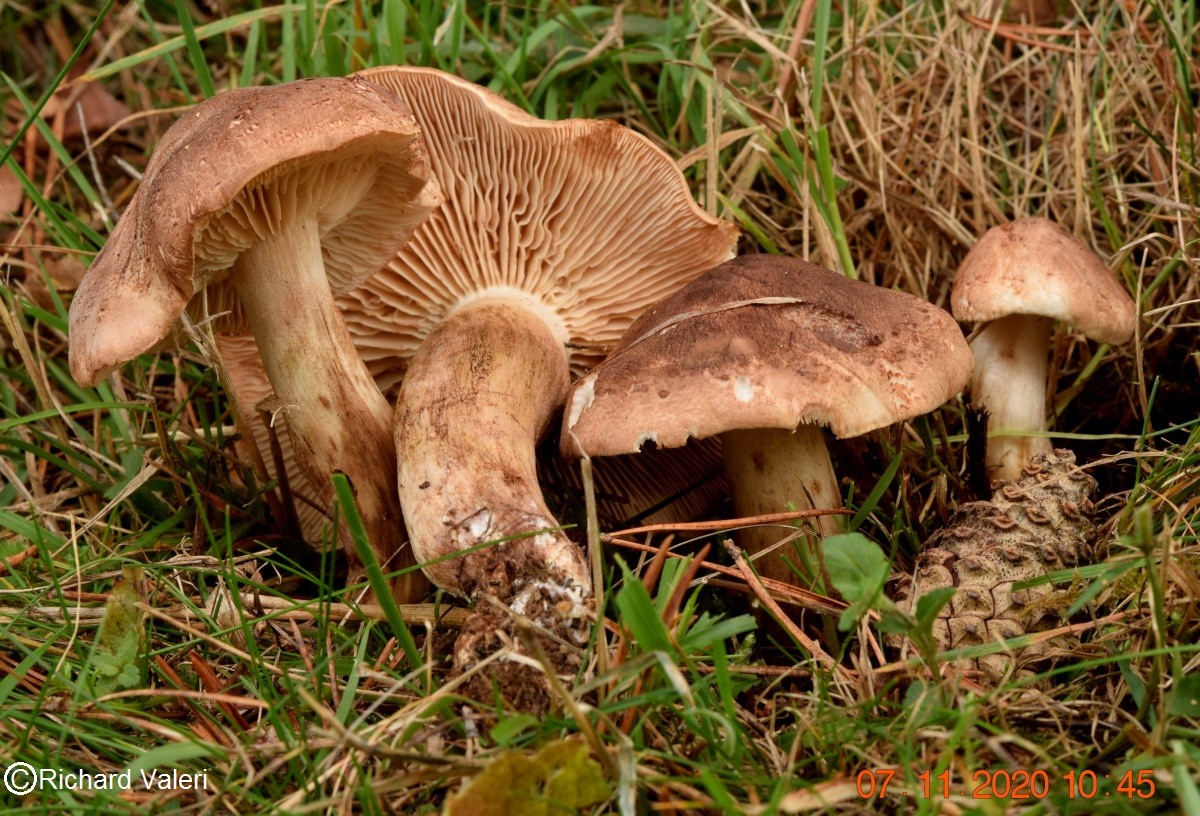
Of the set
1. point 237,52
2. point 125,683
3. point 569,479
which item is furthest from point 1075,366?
point 237,52

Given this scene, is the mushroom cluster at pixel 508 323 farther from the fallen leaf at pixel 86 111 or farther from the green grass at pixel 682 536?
the fallen leaf at pixel 86 111

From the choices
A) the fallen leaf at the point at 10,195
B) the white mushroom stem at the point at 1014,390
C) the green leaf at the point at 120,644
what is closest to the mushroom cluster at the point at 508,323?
the white mushroom stem at the point at 1014,390

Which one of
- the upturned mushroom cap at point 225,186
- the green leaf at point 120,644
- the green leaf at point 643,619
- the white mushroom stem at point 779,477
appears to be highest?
the upturned mushroom cap at point 225,186

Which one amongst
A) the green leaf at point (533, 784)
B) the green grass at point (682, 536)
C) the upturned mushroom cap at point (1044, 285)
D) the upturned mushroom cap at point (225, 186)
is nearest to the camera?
the green leaf at point (533, 784)

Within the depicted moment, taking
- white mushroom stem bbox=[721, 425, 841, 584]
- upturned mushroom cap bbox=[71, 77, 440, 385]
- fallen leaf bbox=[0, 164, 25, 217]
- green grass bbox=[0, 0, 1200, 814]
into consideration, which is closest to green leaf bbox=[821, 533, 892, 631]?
green grass bbox=[0, 0, 1200, 814]

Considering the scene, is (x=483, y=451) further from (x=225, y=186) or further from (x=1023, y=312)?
(x=1023, y=312)

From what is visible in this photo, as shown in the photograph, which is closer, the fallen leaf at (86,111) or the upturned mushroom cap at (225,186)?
the upturned mushroom cap at (225,186)
